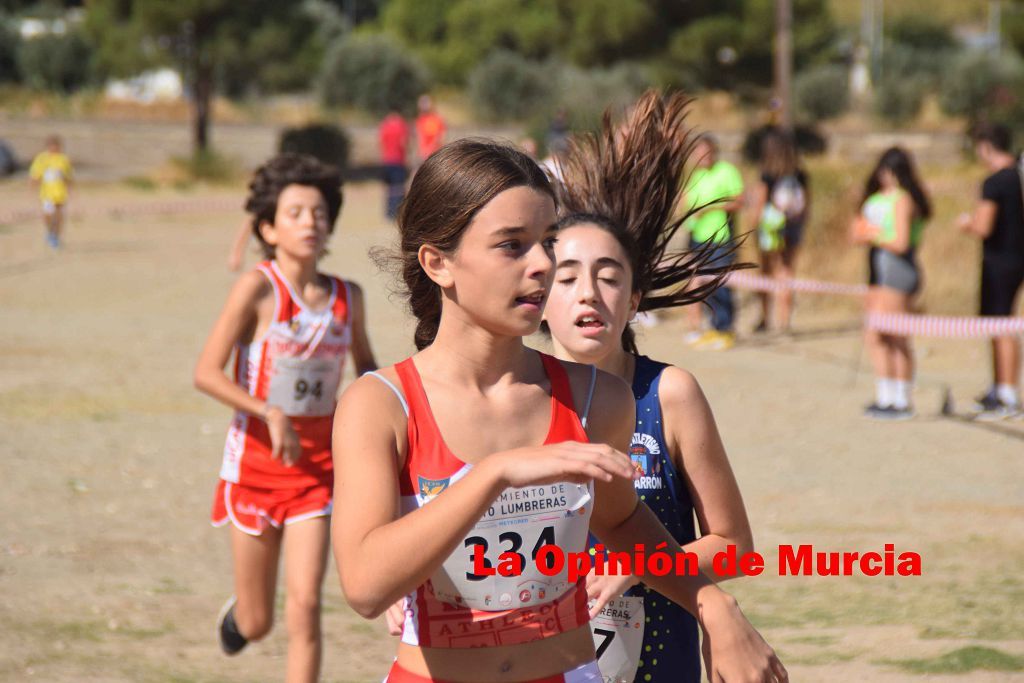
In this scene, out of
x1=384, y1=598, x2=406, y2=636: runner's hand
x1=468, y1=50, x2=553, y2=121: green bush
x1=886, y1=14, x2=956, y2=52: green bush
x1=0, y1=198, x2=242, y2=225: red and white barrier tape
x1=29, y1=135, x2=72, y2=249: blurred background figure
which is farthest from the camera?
x1=886, y1=14, x2=956, y2=52: green bush

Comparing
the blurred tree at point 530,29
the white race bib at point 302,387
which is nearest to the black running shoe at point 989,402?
the white race bib at point 302,387

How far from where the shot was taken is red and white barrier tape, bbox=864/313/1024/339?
9375 millimetres

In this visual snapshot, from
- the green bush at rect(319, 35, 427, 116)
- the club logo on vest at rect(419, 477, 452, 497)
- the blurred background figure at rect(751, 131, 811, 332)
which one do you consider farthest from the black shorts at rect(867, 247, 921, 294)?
the green bush at rect(319, 35, 427, 116)

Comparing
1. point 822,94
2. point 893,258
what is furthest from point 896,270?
point 822,94

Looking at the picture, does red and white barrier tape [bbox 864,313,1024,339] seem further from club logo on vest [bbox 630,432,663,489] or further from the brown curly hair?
club logo on vest [bbox 630,432,663,489]

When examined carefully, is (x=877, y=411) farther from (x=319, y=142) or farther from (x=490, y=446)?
(x=319, y=142)

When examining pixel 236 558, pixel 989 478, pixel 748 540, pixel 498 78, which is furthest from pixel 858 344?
pixel 498 78

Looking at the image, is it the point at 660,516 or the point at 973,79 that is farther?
the point at 973,79

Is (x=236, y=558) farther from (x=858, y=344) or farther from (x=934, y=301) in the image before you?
(x=934, y=301)

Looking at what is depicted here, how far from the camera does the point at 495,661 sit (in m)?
2.48

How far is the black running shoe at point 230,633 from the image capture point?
5141mm

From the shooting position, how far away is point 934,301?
567 inches

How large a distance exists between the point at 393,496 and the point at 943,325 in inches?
315

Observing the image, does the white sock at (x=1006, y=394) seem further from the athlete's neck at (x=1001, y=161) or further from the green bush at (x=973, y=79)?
the green bush at (x=973, y=79)
